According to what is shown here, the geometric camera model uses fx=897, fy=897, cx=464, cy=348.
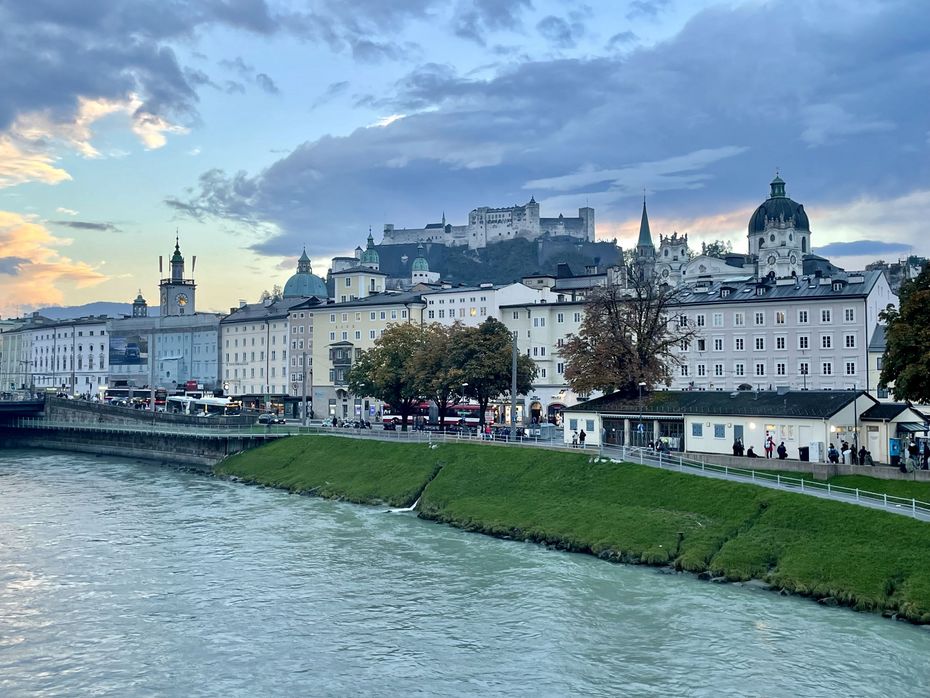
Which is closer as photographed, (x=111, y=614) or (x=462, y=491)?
(x=111, y=614)

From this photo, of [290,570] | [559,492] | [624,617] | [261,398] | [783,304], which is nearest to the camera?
[624,617]

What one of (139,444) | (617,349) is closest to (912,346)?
(617,349)

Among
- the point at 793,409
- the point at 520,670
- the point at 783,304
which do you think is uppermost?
the point at 783,304

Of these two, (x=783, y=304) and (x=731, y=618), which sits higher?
(x=783, y=304)

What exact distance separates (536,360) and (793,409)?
181 feet

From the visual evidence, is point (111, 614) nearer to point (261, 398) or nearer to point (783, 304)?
point (783, 304)

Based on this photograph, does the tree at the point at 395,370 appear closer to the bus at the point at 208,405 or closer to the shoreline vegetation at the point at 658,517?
the shoreline vegetation at the point at 658,517

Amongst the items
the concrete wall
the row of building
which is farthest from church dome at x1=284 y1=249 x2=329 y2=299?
the concrete wall

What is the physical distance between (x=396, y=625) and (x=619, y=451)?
1078 inches

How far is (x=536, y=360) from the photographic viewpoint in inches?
4363

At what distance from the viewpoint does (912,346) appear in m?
48.8

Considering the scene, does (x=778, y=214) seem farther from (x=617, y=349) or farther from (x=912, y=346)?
(x=912, y=346)

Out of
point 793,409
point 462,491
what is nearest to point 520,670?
point 462,491

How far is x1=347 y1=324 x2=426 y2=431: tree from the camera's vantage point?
89625mm
